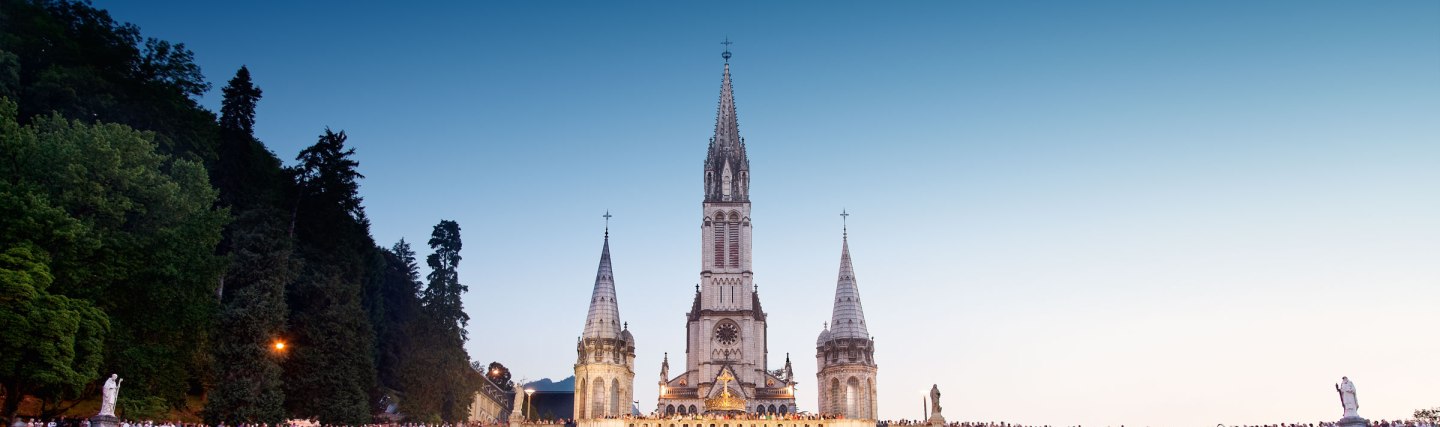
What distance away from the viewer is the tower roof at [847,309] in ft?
224

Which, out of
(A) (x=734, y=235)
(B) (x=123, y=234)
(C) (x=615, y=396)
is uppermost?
(A) (x=734, y=235)

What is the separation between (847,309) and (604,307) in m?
15.8

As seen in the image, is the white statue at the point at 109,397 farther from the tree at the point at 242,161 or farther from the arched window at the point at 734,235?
the arched window at the point at 734,235

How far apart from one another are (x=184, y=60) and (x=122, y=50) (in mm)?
4227

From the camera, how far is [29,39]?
39.5 meters

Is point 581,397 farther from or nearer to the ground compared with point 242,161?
nearer to the ground

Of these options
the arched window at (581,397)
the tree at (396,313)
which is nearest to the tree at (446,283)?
the tree at (396,313)

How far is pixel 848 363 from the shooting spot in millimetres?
66312

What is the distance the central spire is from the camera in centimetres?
8481

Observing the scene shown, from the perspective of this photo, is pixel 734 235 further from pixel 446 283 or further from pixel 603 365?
pixel 446 283

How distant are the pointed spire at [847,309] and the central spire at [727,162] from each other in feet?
48.4

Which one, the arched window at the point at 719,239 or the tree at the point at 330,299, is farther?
the arched window at the point at 719,239

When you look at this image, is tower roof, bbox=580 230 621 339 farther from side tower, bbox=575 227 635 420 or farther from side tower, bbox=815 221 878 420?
side tower, bbox=815 221 878 420

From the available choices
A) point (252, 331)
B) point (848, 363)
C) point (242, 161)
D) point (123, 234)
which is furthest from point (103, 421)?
point (848, 363)
